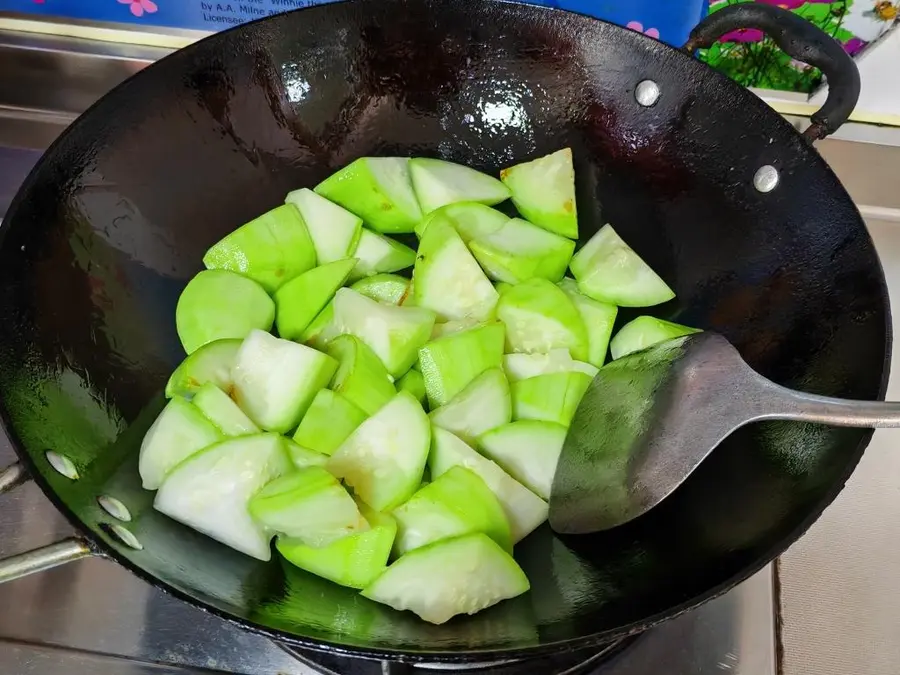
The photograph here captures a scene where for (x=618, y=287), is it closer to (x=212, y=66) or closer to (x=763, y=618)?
(x=763, y=618)

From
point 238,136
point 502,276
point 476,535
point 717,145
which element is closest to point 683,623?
point 476,535

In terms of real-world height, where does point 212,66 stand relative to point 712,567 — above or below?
above

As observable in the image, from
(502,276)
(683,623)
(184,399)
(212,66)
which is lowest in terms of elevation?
(683,623)

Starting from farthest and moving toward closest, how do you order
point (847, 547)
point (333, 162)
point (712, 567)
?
1. point (333, 162)
2. point (847, 547)
3. point (712, 567)

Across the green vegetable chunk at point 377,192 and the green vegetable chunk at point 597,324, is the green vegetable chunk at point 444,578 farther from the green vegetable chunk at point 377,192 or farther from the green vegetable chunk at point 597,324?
the green vegetable chunk at point 377,192

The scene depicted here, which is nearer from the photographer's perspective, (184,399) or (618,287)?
(184,399)

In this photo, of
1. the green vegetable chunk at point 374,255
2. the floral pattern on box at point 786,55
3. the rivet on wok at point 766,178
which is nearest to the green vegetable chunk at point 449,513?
the green vegetable chunk at point 374,255

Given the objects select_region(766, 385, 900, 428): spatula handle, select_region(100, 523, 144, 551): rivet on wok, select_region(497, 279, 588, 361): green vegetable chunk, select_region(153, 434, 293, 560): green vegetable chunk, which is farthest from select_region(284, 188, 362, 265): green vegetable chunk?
select_region(766, 385, 900, 428): spatula handle
